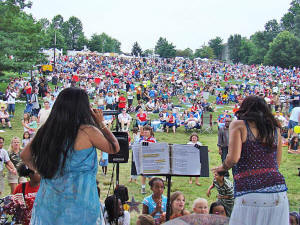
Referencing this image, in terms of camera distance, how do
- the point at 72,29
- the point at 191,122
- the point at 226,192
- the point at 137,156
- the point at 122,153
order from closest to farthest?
the point at 137,156, the point at 226,192, the point at 122,153, the point at 191,122, the point at 72,29

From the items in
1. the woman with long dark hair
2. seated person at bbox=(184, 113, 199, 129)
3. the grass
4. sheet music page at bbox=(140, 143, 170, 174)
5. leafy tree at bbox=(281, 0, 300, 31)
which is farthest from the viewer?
leafy tree at bbox=(281, 0, 300, 31)

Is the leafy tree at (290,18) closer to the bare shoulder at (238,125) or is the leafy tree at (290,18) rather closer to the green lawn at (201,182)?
the green lawn at (201,182)

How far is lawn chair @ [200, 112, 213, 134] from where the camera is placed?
49.9ft

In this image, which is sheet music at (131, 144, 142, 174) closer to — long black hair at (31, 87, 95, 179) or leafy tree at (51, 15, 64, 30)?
long black hair at (31, 87, 95, 179)

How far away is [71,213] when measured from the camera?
2287 millimetres

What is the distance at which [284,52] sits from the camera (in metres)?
68.2

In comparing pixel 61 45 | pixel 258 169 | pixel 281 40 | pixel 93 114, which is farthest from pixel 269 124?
pixel 61 45

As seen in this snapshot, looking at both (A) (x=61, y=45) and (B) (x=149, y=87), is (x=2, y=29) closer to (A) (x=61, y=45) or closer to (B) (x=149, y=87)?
(B) (x=149, y=87)

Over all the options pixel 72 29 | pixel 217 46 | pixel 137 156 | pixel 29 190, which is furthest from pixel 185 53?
pixel 29 190

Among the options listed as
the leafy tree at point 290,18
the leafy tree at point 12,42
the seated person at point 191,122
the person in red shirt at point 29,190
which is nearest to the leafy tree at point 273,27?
the leafy tree at point 290,18

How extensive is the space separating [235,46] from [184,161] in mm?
96854

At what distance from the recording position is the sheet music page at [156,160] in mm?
3746

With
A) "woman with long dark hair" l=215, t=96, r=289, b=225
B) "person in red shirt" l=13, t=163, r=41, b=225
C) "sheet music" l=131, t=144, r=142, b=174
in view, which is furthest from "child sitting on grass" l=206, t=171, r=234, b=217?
"person in red shirt" l=13, t=163, r=41, b=225

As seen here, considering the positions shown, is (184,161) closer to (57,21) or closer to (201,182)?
(201,182)
